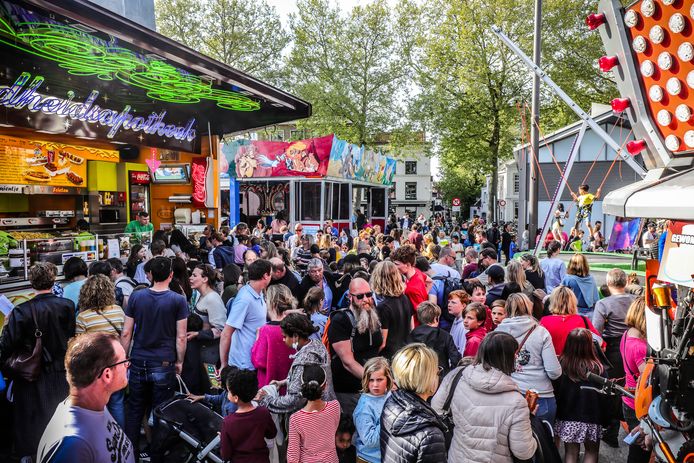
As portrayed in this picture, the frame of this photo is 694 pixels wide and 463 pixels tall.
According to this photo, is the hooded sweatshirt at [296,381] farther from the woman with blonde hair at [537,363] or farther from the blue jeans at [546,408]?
the blue jeans at [546,408]

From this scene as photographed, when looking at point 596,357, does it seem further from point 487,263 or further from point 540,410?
point 487,263

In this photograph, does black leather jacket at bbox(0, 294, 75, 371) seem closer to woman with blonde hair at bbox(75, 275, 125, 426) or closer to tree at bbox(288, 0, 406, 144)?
woman with blonde hair at bbox(75, 275, 125, 426)

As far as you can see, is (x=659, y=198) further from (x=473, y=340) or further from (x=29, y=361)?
(x=29, y=361)

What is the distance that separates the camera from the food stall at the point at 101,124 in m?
7.45

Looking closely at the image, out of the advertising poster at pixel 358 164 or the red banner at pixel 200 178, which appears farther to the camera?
the advertising poster at pixel 358 164

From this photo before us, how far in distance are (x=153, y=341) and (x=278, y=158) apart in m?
15.5

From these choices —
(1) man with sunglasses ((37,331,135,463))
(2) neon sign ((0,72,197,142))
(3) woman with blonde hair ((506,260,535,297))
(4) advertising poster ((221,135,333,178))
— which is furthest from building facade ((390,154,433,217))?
(1) man with sunglasses ((37,331,135,463))

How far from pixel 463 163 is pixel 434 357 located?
1043 inches

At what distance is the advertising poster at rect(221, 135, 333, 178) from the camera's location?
63.1 ft

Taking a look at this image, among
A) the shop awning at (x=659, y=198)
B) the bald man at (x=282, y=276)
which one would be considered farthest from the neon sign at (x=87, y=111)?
the shop awning at (x=659, y=198)

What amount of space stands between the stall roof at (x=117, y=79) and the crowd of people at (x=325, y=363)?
11.5ft

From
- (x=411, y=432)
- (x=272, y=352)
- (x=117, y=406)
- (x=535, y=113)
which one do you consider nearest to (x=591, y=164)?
(x=535, y=113)

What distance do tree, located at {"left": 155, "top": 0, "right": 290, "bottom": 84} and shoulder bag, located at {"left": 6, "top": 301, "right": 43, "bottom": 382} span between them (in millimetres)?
28058

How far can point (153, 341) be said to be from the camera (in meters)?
4.66
